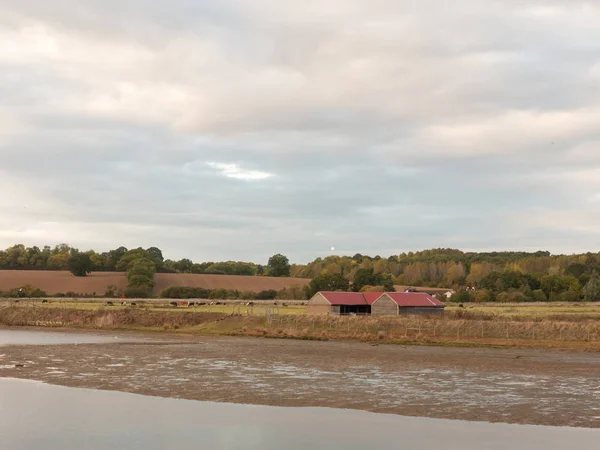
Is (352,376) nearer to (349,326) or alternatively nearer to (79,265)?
(349,326)

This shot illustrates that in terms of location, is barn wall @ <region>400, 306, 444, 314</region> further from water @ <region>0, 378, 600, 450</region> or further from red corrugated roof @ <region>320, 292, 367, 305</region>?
water @ <region>0, 378, 600, 450</region>

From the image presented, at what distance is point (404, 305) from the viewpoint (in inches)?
3061

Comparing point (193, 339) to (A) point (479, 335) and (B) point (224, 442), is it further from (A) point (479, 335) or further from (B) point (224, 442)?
(B) point (224, 442)

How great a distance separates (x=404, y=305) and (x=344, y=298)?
8565mm

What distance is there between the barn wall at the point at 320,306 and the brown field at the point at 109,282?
196ft

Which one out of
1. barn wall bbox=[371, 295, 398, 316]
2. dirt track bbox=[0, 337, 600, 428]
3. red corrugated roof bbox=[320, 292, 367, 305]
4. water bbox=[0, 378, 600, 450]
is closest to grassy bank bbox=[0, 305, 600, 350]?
dirt track bbox=[0, 337, 600, 428]

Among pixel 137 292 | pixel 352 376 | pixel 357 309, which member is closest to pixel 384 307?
pixel 357 309

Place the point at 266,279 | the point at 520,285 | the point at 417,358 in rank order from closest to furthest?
1. the point at 417,358
2. the point at 520,285
3. the point at 266,279

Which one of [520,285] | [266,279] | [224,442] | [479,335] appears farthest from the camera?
[266,279]

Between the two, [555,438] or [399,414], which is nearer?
[555,438]

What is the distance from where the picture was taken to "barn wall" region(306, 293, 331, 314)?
8131 centimetres

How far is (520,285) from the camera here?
130 m

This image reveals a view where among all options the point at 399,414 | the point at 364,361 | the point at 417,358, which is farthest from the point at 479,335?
the point at 399,414

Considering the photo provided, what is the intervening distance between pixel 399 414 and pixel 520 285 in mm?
111970
